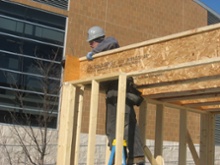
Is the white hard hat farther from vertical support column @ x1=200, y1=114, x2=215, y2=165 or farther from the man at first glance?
vertical support column @ x1=200, y1=114, x2=215, y2=165

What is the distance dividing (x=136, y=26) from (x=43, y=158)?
600 cm

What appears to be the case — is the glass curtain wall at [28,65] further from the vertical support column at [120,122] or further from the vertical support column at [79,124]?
the vertical support column at [120,122]

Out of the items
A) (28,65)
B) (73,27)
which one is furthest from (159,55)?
(73,27)

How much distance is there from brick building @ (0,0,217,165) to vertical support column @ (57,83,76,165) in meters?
4.47

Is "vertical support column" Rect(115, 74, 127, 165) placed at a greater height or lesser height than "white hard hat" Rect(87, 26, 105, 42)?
lesser

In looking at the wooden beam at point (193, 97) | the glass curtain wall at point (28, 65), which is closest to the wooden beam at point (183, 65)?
the wooden beam at point (193, 97)

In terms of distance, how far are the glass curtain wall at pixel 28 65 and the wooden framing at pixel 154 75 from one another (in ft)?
16.5

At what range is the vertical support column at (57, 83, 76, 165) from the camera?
589cm

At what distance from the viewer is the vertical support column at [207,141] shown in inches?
299

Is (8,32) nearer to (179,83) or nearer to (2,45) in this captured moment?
(2,45)

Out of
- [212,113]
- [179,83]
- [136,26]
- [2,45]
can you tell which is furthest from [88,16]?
[179,83]

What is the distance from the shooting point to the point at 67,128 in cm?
592

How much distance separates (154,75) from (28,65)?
6.53 metres

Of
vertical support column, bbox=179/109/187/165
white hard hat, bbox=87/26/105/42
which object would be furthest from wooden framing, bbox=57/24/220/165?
vertical support column, bbox=179/109/187/165
